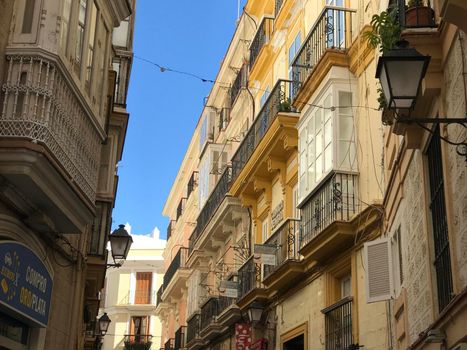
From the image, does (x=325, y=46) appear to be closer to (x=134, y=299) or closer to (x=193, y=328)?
(x=193, y=328)

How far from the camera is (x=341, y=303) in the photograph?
43.9 feet

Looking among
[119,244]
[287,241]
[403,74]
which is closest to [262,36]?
[287,241]

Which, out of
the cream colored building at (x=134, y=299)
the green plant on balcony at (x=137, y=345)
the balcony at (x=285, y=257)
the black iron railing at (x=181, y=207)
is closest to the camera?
the balcony at (x=285, y=257)

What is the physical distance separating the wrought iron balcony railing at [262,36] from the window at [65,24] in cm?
1292

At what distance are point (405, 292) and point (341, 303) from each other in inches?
150

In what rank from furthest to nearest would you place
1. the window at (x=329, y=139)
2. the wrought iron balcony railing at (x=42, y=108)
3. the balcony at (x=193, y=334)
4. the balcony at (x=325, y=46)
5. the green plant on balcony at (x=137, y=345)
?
the green plant on balcony at (x=137, y=345) → the balcony at (x=193, y=334) → the balcony at (x=325, y=46) → the window at (x=329, y=139) → the wrought iron balcony railing at (x=42, y=108)

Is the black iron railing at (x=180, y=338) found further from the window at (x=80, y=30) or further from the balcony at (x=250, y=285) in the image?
the window at (x=80, y=30)

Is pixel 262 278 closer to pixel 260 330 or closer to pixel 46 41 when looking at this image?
pixel 260 330

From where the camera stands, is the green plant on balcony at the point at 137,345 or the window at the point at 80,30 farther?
the green plant on balcony at the point at 137,345

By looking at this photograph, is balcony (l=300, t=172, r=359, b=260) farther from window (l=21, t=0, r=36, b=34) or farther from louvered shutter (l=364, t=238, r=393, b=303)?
window (l=21, t=0, r=36, b=34)

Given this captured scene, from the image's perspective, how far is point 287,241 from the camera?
16656 millimetres

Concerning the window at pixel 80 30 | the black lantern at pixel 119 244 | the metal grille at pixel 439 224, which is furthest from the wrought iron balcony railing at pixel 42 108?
the black lantern at pixel 119 244

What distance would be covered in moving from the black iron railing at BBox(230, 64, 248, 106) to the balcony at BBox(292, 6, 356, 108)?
341 inches

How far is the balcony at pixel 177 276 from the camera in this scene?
106ft
